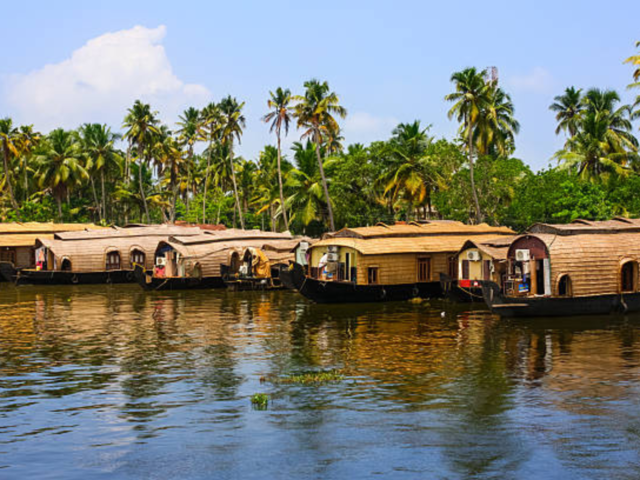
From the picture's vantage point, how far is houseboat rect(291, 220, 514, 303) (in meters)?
38.2

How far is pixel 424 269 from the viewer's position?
133 ft

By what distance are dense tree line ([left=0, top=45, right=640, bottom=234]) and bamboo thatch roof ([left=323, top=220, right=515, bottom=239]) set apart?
32.1 feet

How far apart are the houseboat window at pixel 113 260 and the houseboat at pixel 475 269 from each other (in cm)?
2524

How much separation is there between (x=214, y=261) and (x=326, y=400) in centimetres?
3297

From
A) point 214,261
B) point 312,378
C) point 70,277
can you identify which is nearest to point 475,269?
point 214,261

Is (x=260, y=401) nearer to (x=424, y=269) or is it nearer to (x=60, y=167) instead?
(x=424, y=269)

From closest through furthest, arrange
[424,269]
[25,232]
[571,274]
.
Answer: [571,274] → [424,269] → [25,232]

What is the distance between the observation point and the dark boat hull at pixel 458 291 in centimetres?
3603

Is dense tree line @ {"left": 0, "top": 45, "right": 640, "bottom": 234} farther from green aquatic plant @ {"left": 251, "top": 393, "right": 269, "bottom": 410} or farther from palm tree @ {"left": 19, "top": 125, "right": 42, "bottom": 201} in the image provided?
green aquatic plant @ {"left": 251, "top": 393, "right": 269, "bottom": 410}

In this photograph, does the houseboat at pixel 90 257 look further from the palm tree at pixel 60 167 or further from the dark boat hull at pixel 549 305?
the dark boat hull at pixel 549 305

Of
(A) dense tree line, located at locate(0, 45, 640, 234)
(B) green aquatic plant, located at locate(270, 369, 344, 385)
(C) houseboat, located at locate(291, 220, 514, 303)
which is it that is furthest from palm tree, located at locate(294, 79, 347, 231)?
(B) green aquatic plant, located at locate(270, 369, 344, 385)

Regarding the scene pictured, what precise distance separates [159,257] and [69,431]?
37272 millimetres

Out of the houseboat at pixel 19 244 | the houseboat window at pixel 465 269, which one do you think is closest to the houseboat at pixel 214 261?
the houseboat at pixel 19 244

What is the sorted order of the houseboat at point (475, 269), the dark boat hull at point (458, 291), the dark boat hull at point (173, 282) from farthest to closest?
the dark boat hull at point (173, 282), the houseboat at point (475, 269), the dark boat hull at point (458, 291)
